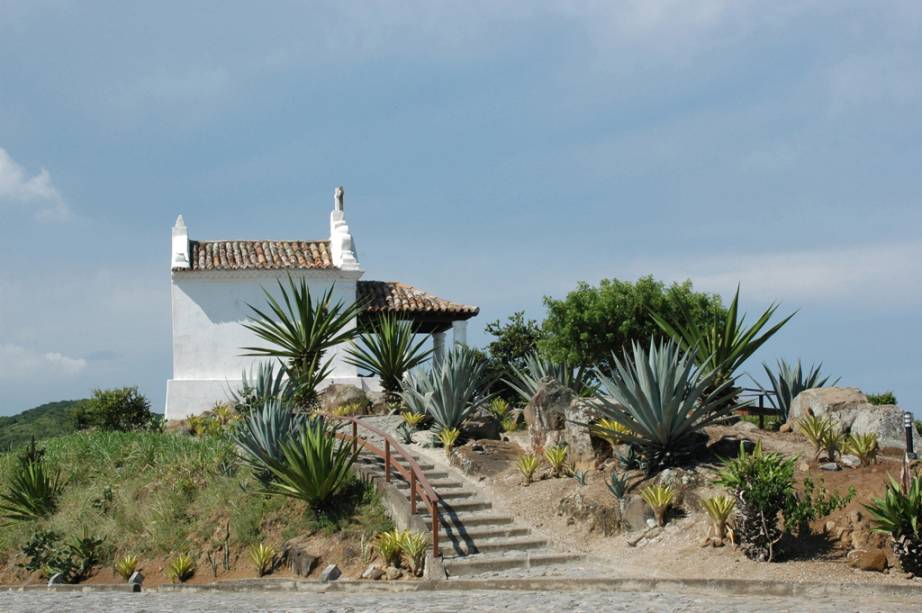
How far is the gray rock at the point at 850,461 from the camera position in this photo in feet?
45.9

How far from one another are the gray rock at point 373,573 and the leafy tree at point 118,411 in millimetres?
17202

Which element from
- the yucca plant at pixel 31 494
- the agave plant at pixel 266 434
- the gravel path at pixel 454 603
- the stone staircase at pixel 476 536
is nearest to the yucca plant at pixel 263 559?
the gravel path at pixel 454 603

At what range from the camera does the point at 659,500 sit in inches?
549

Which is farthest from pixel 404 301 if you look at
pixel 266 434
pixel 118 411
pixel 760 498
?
pixel 760 498

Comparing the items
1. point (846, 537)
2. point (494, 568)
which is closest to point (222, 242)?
point (494, 568)

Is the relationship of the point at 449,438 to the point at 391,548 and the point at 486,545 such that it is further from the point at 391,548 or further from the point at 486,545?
the point at 391,548

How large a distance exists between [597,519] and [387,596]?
3764 millimetres

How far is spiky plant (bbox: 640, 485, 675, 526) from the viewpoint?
14.0 m

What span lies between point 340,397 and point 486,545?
11774mm

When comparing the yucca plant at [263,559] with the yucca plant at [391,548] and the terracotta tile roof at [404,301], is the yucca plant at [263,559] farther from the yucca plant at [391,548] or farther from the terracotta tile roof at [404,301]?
the terracotta tile roof at [404,301]

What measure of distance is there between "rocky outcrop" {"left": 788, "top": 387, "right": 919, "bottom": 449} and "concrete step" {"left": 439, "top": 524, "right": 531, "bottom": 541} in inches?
227

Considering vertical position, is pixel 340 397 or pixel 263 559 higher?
pixel 340 397

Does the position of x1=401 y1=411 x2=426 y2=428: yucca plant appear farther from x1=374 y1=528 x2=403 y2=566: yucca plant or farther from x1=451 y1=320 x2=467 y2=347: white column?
x1=451 y1=320 x2=467 y2=347: white column

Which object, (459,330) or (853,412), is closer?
(853,412)
